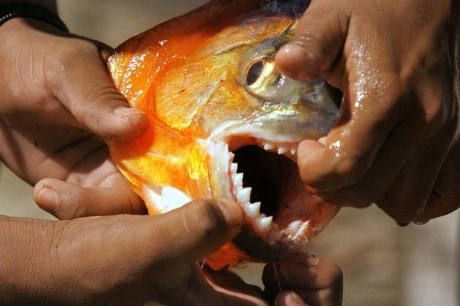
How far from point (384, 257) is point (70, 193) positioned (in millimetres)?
2629

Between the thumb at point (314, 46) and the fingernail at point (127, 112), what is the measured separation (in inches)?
18.4

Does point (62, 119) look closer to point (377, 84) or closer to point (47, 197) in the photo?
point (47, 197)

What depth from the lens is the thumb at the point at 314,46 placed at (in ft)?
4.17

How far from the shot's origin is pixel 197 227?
130cm

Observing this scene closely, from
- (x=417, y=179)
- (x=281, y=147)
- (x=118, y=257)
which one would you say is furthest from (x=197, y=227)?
(x=417, y=179)

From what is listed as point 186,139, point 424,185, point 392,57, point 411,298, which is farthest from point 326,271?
point 411,298

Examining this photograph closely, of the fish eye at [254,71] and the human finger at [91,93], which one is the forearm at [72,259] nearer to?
the human finger at [91,93]

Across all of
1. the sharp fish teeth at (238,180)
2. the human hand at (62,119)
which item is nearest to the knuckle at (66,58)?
the human hand at (62,119)

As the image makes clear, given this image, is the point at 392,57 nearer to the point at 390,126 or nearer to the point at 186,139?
the point at 390,126

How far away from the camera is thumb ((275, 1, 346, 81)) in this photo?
127 centimetres

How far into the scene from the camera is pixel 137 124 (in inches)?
65.0

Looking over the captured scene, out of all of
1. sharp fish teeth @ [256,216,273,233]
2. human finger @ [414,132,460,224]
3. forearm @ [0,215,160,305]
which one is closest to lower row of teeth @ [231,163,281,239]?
sharp fish teeth @ [256,216,273,233]

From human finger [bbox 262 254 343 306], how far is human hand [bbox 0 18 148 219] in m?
0.41

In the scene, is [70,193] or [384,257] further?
[384,257]
